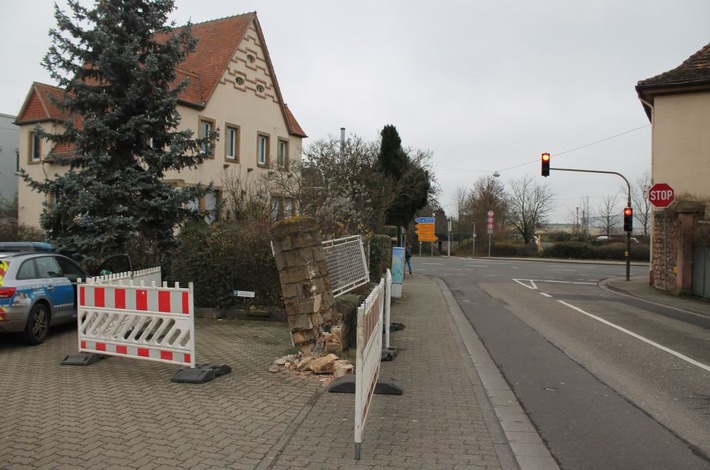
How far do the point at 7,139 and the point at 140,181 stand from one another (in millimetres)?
28424

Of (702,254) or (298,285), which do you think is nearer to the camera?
(298,285)

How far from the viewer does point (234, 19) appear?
2769 cm

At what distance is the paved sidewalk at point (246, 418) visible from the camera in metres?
4.20

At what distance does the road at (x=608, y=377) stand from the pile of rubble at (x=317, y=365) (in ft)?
7.04

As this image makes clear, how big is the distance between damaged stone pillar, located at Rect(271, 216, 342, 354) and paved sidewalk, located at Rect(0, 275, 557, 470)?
0.59 m

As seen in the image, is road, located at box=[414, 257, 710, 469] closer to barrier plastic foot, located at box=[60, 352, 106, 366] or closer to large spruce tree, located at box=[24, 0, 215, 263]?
barrier plastic foot, located at box=[60, 352, 106, 366]

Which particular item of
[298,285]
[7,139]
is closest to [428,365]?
[298,285]

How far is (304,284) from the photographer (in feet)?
23.0

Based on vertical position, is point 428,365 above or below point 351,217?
below

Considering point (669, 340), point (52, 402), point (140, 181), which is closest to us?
point (52, 402)

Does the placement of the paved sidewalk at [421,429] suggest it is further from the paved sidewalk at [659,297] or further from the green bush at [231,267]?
the paved sidewalk at [659,297]

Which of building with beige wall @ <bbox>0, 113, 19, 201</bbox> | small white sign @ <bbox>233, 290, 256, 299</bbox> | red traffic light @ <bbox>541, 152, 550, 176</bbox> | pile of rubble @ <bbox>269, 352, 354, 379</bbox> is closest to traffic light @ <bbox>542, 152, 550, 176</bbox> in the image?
red traffic light @ <bbox>541, 152, 550, 176</bbox>

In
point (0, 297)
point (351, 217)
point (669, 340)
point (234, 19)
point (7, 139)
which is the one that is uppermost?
point (234, 19)

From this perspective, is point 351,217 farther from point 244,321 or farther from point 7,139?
point 7,139
